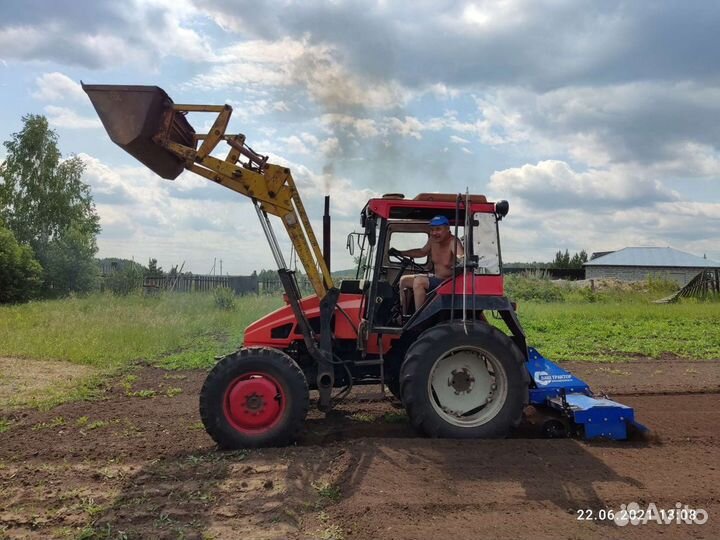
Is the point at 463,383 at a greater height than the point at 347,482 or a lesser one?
greater

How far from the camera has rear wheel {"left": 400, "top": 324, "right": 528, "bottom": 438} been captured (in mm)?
5949

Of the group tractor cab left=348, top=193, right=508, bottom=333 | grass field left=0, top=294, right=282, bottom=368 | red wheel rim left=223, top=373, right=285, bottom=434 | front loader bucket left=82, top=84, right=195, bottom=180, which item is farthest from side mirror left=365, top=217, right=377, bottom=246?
grass field left=0, top=294, right=282, bottom=368

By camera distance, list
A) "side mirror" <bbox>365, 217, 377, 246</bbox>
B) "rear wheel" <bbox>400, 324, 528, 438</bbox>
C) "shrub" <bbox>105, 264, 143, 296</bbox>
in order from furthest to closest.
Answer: "shrub" <bbox>105, 264, 143, 296</bbox> < "side mirror" <bbox>365, 217, 377, 246</bbox> < "rear wheel" <bbox>400, 324, 528, 438</bbox>

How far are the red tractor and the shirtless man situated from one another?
0.30ft

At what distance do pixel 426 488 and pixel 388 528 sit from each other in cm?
75

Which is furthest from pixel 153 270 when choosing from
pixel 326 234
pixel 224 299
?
pixel 326 234

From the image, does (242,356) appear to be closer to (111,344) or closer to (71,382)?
(71,382)

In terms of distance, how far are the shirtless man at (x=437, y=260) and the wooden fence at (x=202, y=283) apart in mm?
17762

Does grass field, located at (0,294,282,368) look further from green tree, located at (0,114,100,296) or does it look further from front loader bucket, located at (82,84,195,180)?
green tree, located at (0,114,100,296)

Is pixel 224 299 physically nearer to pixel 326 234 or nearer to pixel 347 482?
pixel 326 234

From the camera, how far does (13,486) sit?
5074mm

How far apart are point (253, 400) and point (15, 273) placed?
85.4ft

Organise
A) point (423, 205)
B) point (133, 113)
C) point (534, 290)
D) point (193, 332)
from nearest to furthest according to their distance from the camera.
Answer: point (133, 113) < point (423, 205) < point (193, 332) < point (534, 290)

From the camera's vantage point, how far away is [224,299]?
1969cm
